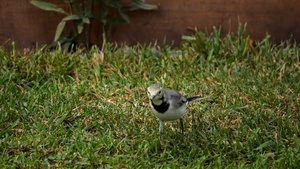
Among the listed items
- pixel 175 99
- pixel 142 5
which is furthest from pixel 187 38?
pixel 175 99

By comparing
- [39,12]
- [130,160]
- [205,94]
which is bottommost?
[130,160]

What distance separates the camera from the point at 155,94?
3.15m

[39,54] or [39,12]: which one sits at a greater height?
[39,12]

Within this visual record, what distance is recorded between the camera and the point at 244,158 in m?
3.43

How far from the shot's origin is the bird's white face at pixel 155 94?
3.16m

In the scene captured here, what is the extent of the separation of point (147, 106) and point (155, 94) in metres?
1.12

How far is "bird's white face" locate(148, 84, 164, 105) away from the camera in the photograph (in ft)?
10.4

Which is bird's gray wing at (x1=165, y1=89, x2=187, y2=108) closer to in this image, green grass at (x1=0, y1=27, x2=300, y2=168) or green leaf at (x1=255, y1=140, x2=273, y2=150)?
green grass at (x1=0, y1=27, x2=300, y2=168)

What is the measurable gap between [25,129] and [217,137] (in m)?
1.80

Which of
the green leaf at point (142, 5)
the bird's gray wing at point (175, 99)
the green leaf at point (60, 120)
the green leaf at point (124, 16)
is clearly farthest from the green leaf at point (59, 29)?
the bird's gray wing at point (175, 99)

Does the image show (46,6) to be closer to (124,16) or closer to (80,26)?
(80,26)

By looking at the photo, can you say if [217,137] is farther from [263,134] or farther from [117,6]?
[117,6]

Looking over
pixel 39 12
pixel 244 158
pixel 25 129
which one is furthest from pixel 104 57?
pixel 244 158

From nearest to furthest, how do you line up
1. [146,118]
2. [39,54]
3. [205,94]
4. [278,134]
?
[278,134]
[146,118]
[205,94]
[39,54]
